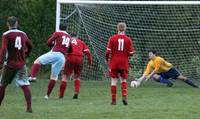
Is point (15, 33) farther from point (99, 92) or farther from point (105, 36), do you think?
point (105, 36)

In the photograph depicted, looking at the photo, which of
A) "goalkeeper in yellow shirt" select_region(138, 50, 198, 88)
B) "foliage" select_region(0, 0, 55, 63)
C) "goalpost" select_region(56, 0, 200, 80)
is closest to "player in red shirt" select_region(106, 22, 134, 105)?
"goalkeeper in yellow shirt" select_region(138, 50, 198, 88)

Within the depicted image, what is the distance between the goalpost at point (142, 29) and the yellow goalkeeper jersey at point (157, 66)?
3.83ft

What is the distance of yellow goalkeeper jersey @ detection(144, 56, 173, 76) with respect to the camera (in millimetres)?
19422

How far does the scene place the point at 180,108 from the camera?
11844 millimetres

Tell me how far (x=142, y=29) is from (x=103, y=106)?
931cm

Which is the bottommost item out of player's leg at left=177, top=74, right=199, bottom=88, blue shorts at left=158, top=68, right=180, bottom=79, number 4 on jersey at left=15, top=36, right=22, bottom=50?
player's leg at left=177, top=74, right=199, bottom=88

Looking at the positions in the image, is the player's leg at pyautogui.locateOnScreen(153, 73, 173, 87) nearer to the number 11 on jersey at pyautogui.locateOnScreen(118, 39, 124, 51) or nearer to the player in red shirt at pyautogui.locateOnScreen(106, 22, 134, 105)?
the player in red shirt at pyautogui.locateOnScreen(106, 22, 134, 105)

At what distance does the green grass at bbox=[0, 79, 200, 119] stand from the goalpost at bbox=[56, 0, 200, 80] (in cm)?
344

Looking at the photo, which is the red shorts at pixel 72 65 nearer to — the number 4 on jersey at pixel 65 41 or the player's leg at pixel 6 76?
the number 4 on jersey at pixel 65 41

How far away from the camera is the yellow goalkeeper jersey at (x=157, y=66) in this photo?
19.4 metres

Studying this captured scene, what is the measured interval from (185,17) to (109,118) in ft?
37.4

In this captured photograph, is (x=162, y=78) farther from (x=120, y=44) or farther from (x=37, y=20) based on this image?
(x=120, y=44)

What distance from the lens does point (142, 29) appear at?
2127 cm

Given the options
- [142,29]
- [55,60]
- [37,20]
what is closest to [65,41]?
[55,60]
